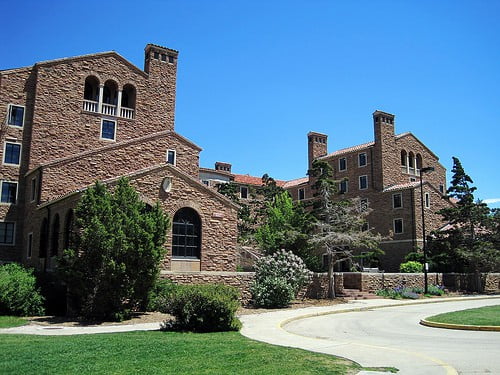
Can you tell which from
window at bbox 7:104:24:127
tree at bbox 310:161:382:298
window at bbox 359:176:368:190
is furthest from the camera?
window at bbox 359:176:368:190

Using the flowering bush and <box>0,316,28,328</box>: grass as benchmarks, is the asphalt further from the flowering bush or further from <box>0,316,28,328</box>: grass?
the flowering bush

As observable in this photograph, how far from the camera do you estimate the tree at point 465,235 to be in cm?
3791

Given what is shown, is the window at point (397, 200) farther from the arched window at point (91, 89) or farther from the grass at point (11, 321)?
the grass at point (11, 321)

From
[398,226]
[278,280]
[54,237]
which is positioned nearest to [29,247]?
[54,237]

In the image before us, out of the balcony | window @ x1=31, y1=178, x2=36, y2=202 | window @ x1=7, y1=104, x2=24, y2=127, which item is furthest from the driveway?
window @ x1=7, y1=104, x2=24, y2=127

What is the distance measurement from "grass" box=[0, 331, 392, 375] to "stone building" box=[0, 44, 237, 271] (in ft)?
35.3

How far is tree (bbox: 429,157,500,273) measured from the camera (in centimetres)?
3791

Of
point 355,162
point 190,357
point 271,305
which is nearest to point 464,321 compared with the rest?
point 271,305

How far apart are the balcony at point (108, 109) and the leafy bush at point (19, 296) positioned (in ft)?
53.9

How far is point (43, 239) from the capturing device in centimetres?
2506

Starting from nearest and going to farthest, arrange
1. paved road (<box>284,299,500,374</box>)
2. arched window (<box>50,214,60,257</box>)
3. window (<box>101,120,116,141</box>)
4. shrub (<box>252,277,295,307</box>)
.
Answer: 1. paved road (<box>284,299,500,374</box>)
2. shrub (<box>252,277,295,307</box>)
3. arched window (<box>50,214,60,257</box>)
4. window (<box>101,120,116,141</box>)

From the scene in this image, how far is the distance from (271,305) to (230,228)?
4679mm

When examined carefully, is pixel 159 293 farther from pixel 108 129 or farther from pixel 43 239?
pixel 108 129

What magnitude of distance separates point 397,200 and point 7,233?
35127mm
